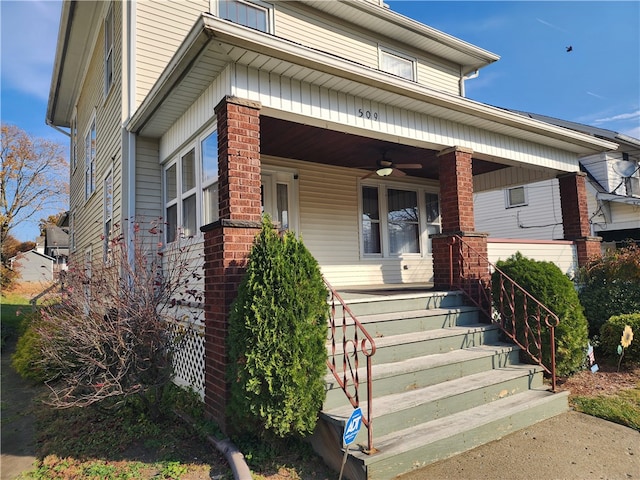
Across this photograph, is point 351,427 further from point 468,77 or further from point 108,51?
point 468,77

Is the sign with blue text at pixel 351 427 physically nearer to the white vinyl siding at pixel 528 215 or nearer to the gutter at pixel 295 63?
the gutter at pixel 295 63

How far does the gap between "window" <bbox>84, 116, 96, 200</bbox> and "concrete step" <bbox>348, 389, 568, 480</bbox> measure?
928 cm

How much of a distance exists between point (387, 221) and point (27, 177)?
32941 millimetres

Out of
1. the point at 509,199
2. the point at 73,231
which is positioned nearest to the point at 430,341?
the point at 73,231

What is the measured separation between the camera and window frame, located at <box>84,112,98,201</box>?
397 inches

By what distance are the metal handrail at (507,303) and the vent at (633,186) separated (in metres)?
14.6

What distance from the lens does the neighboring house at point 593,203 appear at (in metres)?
15.6

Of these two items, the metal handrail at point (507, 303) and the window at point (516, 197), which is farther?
the window at point (516, 197)

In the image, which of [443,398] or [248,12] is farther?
[248,12]

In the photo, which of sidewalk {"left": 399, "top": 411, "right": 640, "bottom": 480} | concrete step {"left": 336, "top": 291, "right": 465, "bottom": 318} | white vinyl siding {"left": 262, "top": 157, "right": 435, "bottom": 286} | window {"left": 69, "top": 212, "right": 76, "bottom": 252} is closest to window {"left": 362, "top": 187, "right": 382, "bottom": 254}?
white vinyl siding {"left": 262, "top": 157, "right": 435, "bottom": 286}

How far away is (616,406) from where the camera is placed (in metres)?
4.60

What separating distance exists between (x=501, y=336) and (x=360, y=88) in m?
3.77

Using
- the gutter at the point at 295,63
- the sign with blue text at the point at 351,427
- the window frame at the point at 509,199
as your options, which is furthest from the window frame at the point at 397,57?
the window frame at the point at 509,199

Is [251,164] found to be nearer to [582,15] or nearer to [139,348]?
[139,348]
